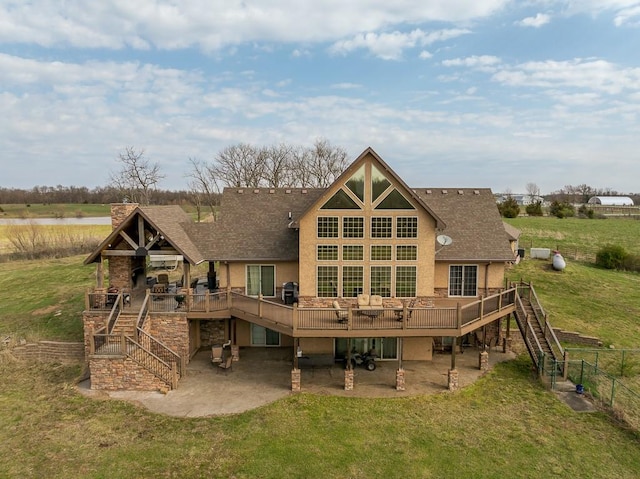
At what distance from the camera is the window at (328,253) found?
1717cm

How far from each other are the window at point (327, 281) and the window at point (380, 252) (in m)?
1.74

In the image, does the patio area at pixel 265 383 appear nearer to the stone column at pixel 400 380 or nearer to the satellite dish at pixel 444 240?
the stone column at pixel 400 380

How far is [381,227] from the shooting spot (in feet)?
55.9

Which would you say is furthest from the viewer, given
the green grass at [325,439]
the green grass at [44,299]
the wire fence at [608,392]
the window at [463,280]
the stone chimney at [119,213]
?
the green grass at [44,299]

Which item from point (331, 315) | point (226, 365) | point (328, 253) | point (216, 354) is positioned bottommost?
point (226, 365)

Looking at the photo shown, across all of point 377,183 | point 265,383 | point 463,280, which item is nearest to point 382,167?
point 377,183

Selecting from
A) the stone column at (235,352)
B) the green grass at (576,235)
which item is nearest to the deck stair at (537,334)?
the stone column at (235,352)

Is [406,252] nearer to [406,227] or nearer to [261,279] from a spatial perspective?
[406,227]

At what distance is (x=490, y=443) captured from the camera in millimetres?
11891

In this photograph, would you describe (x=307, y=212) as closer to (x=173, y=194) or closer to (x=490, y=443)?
(x=490, y=443)

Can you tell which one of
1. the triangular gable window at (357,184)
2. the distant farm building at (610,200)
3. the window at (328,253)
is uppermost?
the distant farm building at (610,200)

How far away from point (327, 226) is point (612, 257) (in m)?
29.3

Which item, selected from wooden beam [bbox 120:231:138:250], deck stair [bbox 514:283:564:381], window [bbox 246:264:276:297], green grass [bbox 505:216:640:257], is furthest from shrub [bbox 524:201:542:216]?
wooden beam [bbox 120:231:138:250]

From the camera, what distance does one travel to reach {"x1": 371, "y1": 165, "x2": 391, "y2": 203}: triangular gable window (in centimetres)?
1656
